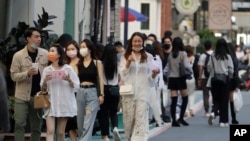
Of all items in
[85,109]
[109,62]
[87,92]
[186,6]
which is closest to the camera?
[87,92]

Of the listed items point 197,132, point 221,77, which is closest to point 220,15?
point 221,77

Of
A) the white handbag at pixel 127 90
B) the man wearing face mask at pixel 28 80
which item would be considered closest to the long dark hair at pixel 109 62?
the white handbag at pixel 127 90

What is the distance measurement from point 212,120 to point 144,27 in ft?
83.7

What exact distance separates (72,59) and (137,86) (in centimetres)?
126

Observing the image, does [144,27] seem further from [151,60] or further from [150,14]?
[151,60]

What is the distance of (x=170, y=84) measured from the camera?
19.5 meters

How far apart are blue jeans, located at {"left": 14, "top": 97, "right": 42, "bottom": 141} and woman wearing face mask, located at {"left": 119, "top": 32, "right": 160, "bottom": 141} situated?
60.0 inches

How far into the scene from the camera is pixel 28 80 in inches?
514

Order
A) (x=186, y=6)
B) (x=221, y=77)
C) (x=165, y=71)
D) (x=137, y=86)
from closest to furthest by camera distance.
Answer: (x=137, y=86) < (x=221, y=77) < (x=165, y=71) < (x=186, y=6)

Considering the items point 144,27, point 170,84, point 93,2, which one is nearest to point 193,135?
point 170,84

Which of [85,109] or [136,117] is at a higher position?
[85,109]

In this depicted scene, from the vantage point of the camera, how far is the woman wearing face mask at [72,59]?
13984 mm

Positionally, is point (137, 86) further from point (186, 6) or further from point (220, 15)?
point (186, 6)

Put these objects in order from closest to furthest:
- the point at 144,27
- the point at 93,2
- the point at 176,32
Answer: the point at 93,2 → the point at 144,27 → the point at 176,32
